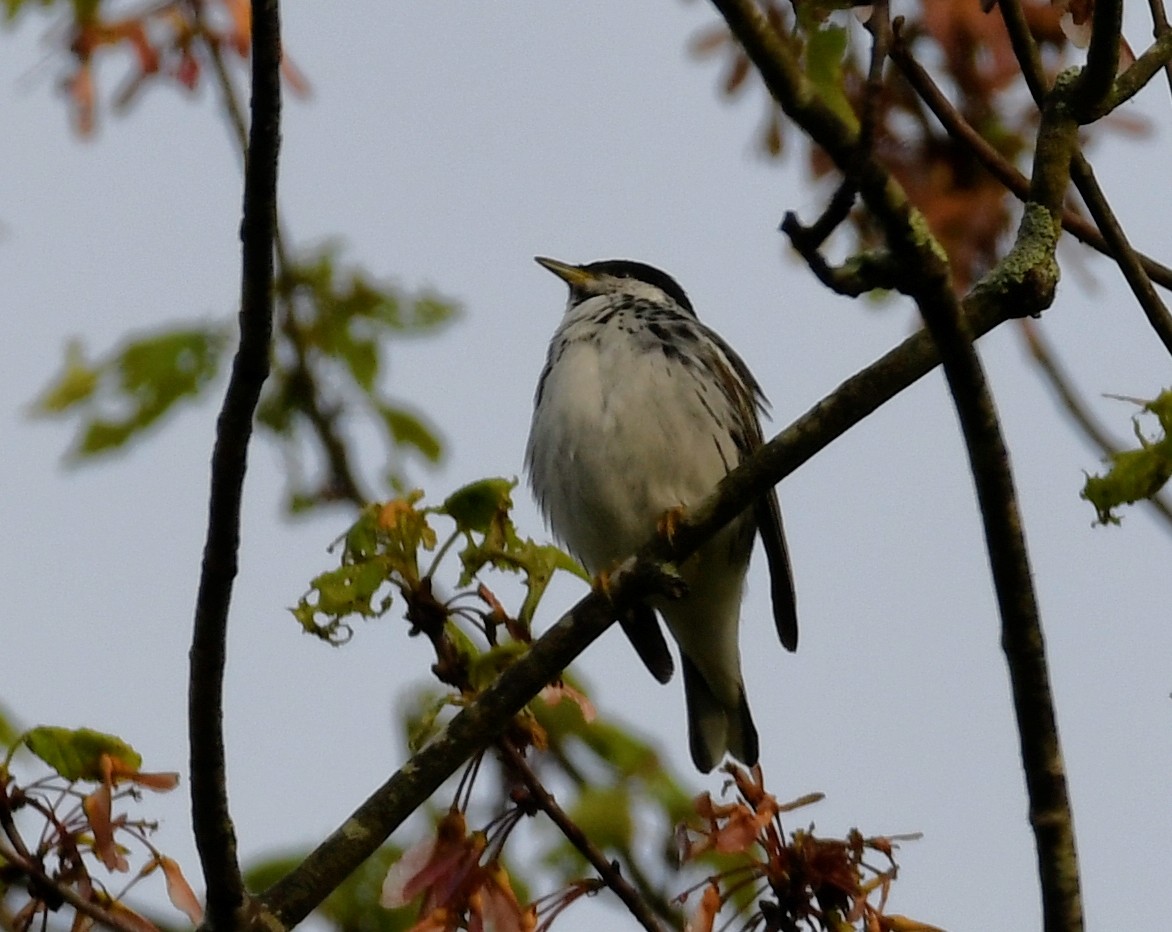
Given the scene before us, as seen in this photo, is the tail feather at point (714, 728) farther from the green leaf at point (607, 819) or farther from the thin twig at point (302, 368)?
the green leaf at point (607, 819)

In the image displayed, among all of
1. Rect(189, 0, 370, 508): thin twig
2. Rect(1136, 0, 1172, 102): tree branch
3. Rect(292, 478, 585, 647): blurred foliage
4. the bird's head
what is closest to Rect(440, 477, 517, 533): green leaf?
Rect(292, 478, 585, 647): blurred foliage

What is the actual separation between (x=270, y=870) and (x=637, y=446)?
Answer: 210 cm

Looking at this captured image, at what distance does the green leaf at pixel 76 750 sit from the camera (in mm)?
2719

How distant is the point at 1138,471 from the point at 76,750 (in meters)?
1.70

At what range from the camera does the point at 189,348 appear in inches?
185

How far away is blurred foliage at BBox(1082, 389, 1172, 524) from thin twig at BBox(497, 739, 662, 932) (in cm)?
96

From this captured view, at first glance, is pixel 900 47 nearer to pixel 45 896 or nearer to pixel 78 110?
pixel 45 896

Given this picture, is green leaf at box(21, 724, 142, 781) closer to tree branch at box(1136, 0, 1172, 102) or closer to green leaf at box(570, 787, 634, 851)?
green leaf at box(570, 787, 634, 851)

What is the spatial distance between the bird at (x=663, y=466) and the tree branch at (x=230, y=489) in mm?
2447

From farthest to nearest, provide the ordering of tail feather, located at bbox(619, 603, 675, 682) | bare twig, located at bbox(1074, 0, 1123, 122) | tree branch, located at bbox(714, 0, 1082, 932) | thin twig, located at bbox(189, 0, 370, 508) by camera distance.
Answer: tail feather, located at bbox(619, 603, 675, 682)
thin twig, located at bbox(189, 0, 370, 508)
bare twig, located at bbox(1074, 0, 1123, 122)
tree branch, located at bbox(714, 0, 1082, 932)

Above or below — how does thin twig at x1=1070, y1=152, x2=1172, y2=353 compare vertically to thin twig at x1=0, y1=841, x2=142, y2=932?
above

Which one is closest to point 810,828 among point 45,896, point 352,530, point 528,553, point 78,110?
point 528,553

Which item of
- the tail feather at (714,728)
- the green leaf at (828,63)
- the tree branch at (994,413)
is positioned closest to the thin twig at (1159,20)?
the tree branch at (994,413)

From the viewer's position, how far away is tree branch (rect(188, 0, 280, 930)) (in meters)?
2.61
